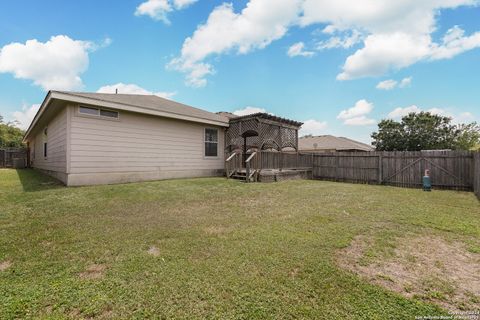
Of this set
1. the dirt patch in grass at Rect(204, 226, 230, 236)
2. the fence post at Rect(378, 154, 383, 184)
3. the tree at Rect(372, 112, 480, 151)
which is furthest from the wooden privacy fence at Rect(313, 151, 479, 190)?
the tree at Rect(372, 112, 480, 151)

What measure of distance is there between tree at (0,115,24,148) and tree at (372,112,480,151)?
47.7 meters

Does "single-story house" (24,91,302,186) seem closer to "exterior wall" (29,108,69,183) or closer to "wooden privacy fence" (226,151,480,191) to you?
"exterior wall" (29,108,69,183)

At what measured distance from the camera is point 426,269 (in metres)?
2.41

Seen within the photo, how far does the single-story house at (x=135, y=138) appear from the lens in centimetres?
730

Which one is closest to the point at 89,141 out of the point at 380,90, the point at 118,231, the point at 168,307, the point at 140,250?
the point at 118,231

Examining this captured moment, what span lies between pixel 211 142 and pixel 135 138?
3662 millimetres

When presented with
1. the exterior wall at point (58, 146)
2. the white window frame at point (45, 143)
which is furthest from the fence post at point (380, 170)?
the white window frame at point (45, 143)

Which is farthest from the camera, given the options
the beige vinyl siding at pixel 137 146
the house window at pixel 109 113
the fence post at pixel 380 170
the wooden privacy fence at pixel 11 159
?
the wooden privacy fence at pixel 11 159

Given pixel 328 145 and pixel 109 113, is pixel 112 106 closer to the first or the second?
pixel 109 113

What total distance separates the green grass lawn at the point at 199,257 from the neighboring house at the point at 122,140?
2433 mm

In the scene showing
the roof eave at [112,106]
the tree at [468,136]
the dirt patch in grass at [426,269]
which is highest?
the tree at [468,136]

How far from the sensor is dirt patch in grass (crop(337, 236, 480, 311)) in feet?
6.39

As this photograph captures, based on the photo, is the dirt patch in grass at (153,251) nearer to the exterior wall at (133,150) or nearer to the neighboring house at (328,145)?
the exterior wall at (133,150)

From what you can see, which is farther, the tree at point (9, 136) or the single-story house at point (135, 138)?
the tree at point (9, 136)
